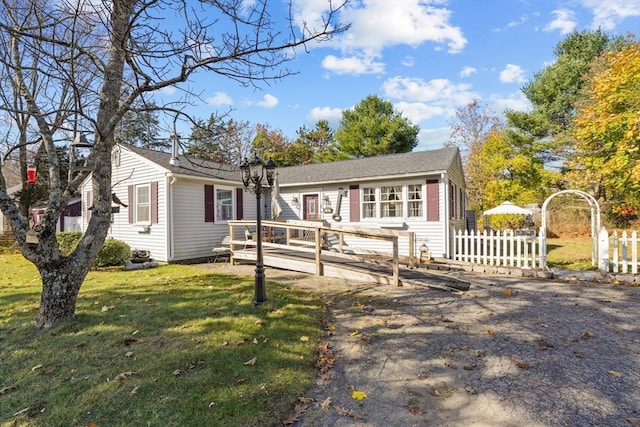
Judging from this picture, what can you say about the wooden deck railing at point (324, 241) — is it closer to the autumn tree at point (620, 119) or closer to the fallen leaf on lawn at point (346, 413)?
the fallen leaf on lawn at point (346, 413)

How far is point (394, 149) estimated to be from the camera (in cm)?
2720

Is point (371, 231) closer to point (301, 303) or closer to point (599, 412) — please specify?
point (301, 303)

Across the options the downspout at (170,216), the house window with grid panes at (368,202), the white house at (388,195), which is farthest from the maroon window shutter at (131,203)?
the house window with grid panes at (368,202)

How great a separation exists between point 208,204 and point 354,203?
18.0 feet

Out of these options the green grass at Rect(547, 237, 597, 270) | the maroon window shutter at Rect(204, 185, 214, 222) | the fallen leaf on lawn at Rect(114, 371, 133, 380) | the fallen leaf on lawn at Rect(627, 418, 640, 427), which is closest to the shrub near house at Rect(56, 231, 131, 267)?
the maroon window shutter at Rect(204, 185, 214, 222)

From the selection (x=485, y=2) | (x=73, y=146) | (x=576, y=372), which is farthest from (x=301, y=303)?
(x=485, y=2)

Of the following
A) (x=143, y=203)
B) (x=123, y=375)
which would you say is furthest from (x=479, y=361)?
(x=143, y=203)

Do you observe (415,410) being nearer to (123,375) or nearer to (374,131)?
(123,375)

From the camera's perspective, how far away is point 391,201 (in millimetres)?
11656

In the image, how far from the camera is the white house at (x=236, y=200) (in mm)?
10617

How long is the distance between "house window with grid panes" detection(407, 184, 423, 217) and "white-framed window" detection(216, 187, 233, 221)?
6.83 m

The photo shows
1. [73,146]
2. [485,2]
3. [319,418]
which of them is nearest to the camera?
[319,418]

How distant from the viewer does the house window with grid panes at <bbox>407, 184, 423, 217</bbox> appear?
11117mm

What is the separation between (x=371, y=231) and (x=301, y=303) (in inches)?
97.9
